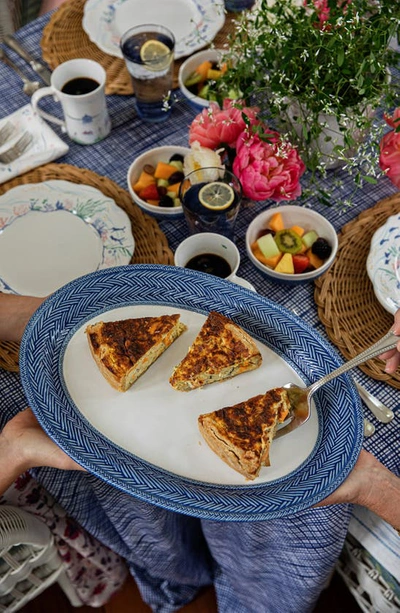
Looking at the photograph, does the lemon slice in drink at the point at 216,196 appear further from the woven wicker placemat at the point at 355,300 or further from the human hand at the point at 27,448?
the human hand at the point at 27,448

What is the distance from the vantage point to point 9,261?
5.21ft

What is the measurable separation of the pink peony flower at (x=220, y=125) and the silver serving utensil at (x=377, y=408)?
2.45ft

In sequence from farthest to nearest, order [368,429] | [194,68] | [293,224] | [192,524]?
[192,524] < [194,68] < [293,224] < [368,429]

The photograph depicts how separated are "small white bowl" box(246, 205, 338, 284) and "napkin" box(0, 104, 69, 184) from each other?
638 mm

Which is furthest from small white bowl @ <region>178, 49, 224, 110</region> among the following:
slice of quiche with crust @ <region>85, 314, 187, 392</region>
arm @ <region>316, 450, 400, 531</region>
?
arm @ <region>316, 450, 400, 531</region>

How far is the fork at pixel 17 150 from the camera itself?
5.78 ft

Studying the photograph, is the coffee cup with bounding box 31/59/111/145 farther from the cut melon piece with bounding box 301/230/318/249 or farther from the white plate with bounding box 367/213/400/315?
the white plate with bounding box 367/213/400/315

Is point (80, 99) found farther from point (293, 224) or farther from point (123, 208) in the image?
point (293, 224)

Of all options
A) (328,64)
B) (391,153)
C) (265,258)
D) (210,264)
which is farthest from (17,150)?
(391,153)

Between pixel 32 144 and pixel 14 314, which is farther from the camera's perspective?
pixel 32 144

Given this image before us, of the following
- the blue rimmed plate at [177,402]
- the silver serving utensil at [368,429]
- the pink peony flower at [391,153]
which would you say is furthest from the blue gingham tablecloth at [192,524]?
the blue rimmed plate at [177,402]

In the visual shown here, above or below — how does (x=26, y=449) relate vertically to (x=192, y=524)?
above

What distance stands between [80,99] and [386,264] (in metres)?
0.97

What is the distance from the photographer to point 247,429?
46.5 inches
